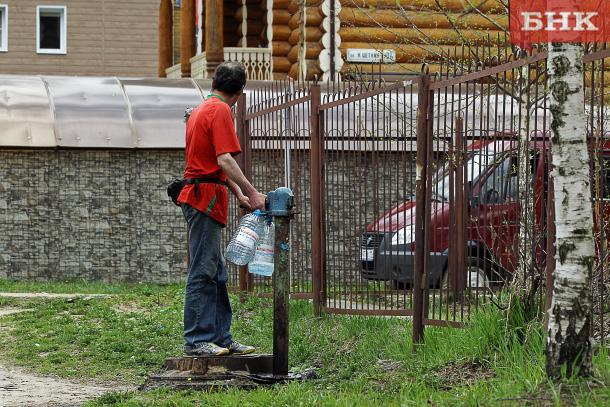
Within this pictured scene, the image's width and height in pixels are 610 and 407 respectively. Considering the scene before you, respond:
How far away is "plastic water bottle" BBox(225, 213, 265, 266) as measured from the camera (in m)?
5.69

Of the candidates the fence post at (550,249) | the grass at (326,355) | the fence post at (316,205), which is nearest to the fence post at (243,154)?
the grass at (326,355)

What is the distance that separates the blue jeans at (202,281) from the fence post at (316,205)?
6.87 ft

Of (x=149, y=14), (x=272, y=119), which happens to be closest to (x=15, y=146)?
(x=272, y=119)

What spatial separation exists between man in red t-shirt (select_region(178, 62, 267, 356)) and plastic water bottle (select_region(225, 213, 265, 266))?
9 cm

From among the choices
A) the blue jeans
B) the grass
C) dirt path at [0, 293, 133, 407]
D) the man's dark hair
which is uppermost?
the man's dark hair

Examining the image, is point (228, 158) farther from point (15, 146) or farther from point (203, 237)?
point (15, 146)

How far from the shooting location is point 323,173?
7953 mm

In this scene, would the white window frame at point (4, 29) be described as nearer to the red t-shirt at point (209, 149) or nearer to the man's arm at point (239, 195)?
the red t-shirt at point (209, 149)

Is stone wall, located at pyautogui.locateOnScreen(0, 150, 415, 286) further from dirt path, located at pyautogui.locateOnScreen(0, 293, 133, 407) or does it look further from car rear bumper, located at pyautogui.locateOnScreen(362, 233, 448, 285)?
dirt path, located at pyautogui.locateOnScreen(0, 293, 133, 407)

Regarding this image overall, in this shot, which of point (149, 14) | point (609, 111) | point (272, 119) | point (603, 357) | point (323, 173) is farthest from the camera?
point (149, 14)

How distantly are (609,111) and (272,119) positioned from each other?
3715 millimetres

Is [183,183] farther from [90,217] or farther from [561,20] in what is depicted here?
[90,217]

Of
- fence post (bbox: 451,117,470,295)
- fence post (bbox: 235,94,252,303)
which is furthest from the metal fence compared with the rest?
fence post (bbox: 235,94,252,303)

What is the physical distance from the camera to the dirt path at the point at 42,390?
18.0 feet
